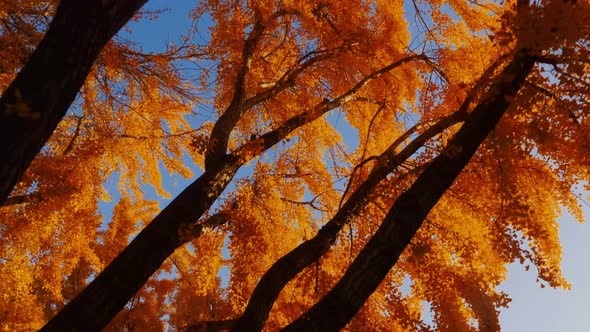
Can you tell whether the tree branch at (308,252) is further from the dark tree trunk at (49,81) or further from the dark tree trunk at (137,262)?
the dark tree trunk at (49,81)

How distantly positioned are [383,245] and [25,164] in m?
2.11

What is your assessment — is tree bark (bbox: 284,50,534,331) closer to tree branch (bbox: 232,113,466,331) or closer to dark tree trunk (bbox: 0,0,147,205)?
tree branch (bbox: 232,113,466,331)

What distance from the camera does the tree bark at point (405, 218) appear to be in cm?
254

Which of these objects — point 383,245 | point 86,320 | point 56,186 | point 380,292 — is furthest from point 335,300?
point 56,186

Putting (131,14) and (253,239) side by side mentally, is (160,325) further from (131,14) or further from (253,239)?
(131,14)

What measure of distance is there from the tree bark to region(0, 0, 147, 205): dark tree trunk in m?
1.75

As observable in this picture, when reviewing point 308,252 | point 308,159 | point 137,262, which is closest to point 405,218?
point 308,252

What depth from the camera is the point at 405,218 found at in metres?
2.79

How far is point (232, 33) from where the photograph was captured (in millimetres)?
6793

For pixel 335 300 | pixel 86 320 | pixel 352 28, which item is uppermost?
pixel 352 28

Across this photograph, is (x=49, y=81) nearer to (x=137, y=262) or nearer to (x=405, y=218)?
(x=137, y=262)

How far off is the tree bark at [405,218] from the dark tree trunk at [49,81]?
175 centimetres

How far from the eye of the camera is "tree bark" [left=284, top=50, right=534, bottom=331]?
2545 mm

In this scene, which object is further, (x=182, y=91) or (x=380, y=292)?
(x=182, y=91)
